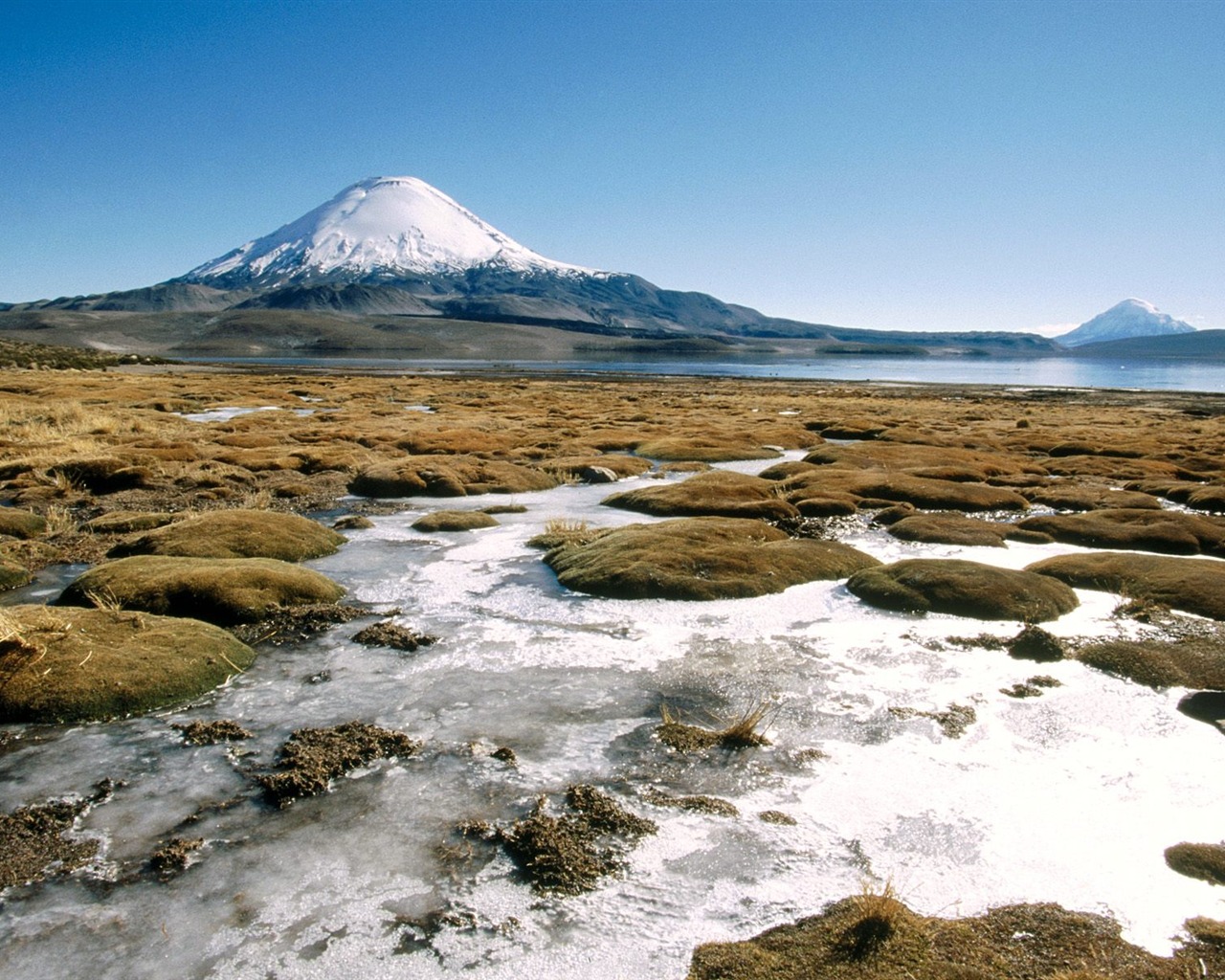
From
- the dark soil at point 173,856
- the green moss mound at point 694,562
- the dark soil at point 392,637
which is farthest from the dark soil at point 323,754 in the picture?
the green moss mound at point 694,562

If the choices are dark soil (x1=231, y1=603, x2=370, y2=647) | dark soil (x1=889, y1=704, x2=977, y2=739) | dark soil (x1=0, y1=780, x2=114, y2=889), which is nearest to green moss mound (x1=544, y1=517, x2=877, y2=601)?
dark soil (x1=231, y1=603, x2=370, y2=647)

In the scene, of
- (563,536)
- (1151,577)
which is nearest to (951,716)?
(1151,577)

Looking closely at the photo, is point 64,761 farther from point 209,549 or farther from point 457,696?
point 209,549

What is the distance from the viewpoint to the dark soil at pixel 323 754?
27.0 feet

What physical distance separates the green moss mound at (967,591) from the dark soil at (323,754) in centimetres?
937

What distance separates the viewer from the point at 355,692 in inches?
418

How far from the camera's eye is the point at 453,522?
20969 mm

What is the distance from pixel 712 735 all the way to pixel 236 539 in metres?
12.8

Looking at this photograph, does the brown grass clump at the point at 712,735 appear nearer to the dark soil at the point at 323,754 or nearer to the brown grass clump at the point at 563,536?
the dark soil at the point at 323,754

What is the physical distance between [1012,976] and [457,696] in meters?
7.05

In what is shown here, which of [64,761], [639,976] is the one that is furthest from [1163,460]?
[64,761]

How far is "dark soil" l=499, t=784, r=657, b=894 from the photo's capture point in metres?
6.86

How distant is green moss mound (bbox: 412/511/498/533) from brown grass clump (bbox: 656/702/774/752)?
39.8 ft

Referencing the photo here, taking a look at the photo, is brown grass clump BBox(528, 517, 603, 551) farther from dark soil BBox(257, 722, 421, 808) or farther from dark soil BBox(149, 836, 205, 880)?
→ dark soil BBox(149, 836, 205, 880)
